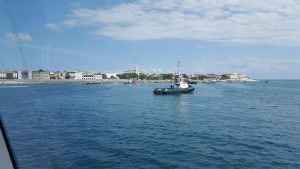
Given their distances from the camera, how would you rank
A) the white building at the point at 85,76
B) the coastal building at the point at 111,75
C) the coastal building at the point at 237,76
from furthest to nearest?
the coastal building at the point at 237,76
the coastal building at the point at 111,75
the white building at the point at 85,76

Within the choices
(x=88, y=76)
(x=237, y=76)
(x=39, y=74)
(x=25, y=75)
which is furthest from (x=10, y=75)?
(x=237, y=76)

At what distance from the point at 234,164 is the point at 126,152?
13.0ft

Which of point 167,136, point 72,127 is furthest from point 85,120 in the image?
point 167,136

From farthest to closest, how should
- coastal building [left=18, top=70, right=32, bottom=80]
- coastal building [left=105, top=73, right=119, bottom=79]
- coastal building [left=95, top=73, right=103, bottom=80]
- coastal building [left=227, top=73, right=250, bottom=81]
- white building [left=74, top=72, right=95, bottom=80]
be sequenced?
1. coastal building [left=227, top=73, right=250, bottom=81]
2. coastal building [left=105, top=73, right=119, bottom=79]
3. coastal building [left=95, top=73, right=103, bottom=80]
4. white building [left=74, top=72, right=95, bottom=80]
5. coastal building [left=18, top=70, right=32, bottom=80]

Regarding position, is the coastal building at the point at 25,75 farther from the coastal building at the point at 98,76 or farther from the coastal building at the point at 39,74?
the coastal building at the point at 98,76

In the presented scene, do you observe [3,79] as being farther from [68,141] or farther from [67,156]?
[68,141]

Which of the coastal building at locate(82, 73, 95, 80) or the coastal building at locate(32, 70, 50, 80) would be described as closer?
the coastal building at locate(32, 70, 50, 80)

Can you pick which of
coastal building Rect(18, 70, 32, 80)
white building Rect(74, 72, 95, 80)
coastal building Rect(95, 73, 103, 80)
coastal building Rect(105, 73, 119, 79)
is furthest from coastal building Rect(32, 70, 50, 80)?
coastal building Rect(105, 73, 119, 79)

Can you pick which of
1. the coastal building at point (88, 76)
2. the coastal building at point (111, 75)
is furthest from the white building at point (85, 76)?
the coastal building at point (111, 75)

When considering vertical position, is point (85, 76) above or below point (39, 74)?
above

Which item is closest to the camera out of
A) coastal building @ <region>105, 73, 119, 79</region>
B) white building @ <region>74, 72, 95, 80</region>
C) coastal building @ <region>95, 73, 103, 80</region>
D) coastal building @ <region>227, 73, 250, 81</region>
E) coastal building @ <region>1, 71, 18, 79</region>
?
coastal building @ <region>1, 71, 18, 79</region>

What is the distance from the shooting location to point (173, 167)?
10.9 meters

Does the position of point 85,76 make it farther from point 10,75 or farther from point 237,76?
point 10,75

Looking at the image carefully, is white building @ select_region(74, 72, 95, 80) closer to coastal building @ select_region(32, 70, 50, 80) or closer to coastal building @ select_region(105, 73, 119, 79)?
coastal building @ select_region(105, 73, 119, 79)
